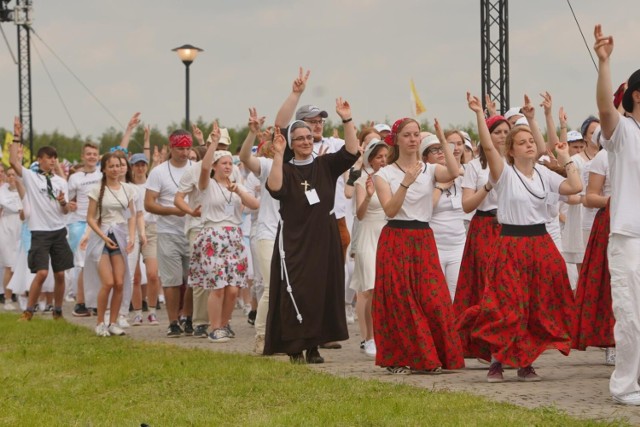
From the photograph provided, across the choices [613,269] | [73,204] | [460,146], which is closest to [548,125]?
[460,146]

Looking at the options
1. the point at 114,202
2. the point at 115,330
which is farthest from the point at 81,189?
the point at 115,330

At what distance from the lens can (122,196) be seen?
1463 centimetres

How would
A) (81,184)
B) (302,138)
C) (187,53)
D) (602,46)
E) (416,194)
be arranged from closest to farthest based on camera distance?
(602,46), (416,194), (302,138), (81,184), (187,53)

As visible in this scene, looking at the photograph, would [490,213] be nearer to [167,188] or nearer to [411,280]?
[411,280]

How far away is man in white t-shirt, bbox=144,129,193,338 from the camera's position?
1438 centimetres

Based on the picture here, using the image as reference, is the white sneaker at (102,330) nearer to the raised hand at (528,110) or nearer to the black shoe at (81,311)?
the black shoe at (81,311)

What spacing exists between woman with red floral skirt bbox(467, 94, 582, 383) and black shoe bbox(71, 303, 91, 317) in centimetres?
910

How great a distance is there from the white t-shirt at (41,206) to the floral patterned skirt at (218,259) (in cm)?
337

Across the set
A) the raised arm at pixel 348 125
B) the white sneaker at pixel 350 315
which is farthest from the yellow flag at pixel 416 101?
the raised arm at pixel 348 125

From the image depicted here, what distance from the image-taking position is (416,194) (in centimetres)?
1032

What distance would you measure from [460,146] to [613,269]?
4.56m

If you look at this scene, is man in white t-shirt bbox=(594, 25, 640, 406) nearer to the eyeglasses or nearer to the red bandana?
Answer: the eyeglasses

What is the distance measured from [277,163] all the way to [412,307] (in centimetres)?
171

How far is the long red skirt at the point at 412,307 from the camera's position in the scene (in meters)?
10.0
